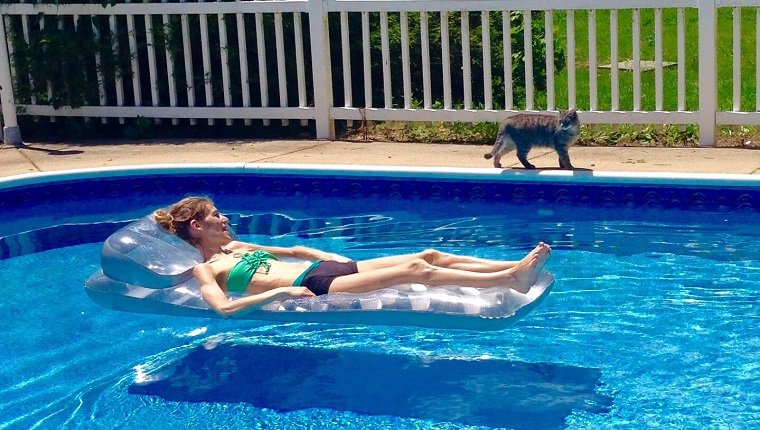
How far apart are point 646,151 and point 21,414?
209 inches

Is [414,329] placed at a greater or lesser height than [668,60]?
lesser

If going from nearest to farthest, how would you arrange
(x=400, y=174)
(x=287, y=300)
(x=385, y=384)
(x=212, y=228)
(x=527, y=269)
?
(x=527, y=269), (x=287, y=300), (x=385, y=384), (x=212, y=228), (x=400, y=174)

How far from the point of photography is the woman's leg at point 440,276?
4902mm

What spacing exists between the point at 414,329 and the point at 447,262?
63 centimetres

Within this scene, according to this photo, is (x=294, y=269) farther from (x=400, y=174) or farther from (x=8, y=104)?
(x=8, y=104)

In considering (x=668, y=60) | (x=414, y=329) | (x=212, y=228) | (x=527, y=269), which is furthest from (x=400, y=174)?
(x=668, y=60)

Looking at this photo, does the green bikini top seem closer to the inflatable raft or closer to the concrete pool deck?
the inflatable raft

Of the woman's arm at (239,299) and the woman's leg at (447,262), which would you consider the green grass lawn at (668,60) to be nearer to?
the woman's leg at (447,262)

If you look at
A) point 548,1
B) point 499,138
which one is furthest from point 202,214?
point 548,1

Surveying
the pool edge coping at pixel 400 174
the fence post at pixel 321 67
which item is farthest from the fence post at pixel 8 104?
the fence post at pixel 321 67

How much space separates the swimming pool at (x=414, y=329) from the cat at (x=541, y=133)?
0.23 meters

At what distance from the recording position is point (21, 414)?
499 centimetres

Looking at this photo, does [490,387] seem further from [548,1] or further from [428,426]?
[548,1]

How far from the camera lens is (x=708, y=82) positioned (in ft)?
28.3
